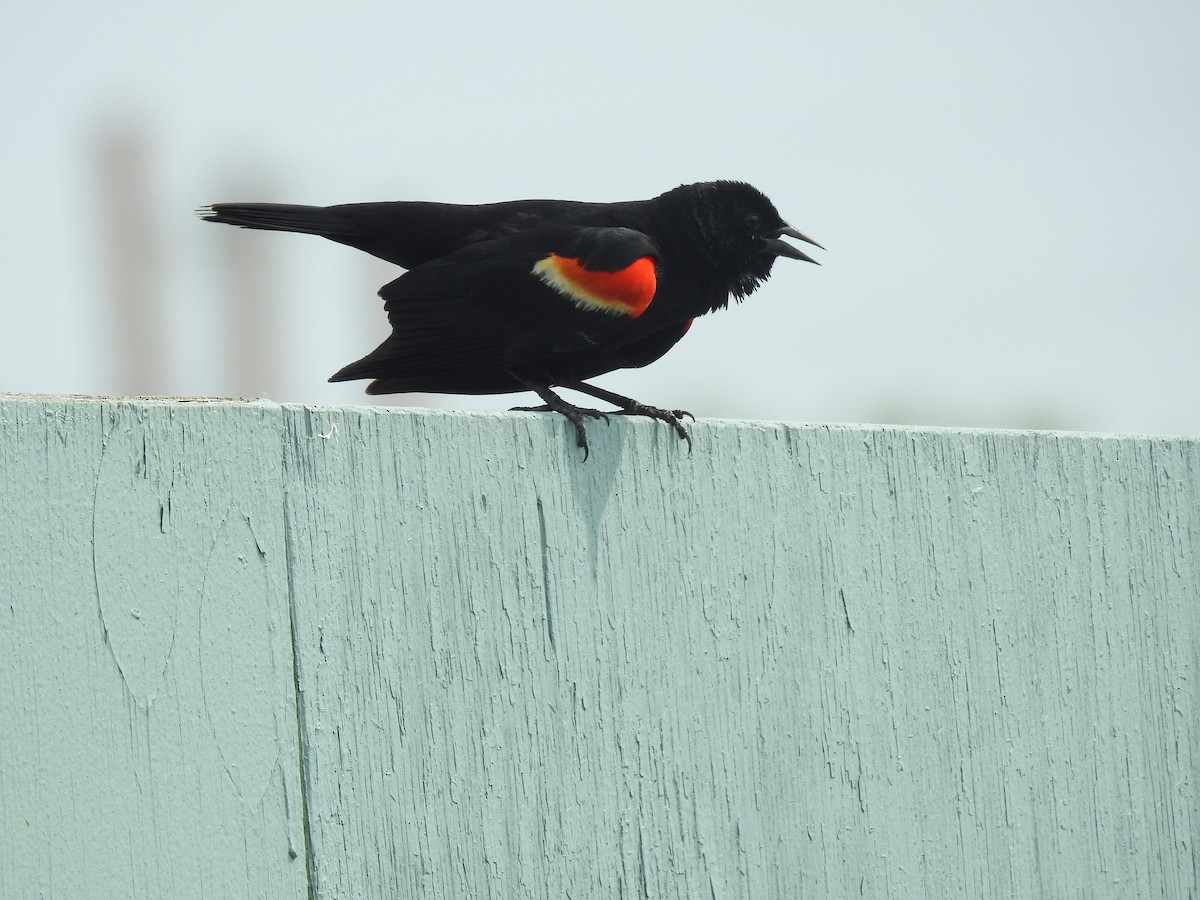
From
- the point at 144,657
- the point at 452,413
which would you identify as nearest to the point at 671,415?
the point at 452,413

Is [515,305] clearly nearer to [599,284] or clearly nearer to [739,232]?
[599,284]

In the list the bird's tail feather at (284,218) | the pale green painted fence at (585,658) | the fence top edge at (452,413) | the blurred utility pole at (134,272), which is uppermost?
the blurred utility pole at (134,272)

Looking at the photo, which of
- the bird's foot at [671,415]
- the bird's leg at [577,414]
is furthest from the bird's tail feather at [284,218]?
the bird's foot at [671,415]

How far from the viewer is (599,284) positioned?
3.01 meters

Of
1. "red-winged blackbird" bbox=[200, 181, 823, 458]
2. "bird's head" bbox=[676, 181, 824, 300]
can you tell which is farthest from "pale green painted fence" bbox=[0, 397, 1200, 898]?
"bird's head" bbox=[676, 181, 824, 300]

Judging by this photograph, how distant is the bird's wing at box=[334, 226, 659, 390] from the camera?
2941 mm

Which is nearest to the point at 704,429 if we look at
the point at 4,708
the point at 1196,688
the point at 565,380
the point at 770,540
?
the point at 770,540

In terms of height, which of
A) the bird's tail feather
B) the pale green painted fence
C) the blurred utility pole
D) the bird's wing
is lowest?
the pale green painted fence

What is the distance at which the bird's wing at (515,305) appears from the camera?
9.65ft

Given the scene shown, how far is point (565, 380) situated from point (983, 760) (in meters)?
1.48

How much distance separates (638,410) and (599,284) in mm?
576

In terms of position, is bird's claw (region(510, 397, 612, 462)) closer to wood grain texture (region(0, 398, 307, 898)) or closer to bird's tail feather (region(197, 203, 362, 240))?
wood grain texture (region(0, 398, 307, 898))

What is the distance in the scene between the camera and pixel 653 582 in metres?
2.25

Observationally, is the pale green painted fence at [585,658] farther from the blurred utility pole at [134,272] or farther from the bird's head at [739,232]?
the blurred utility pole at [134,272]
